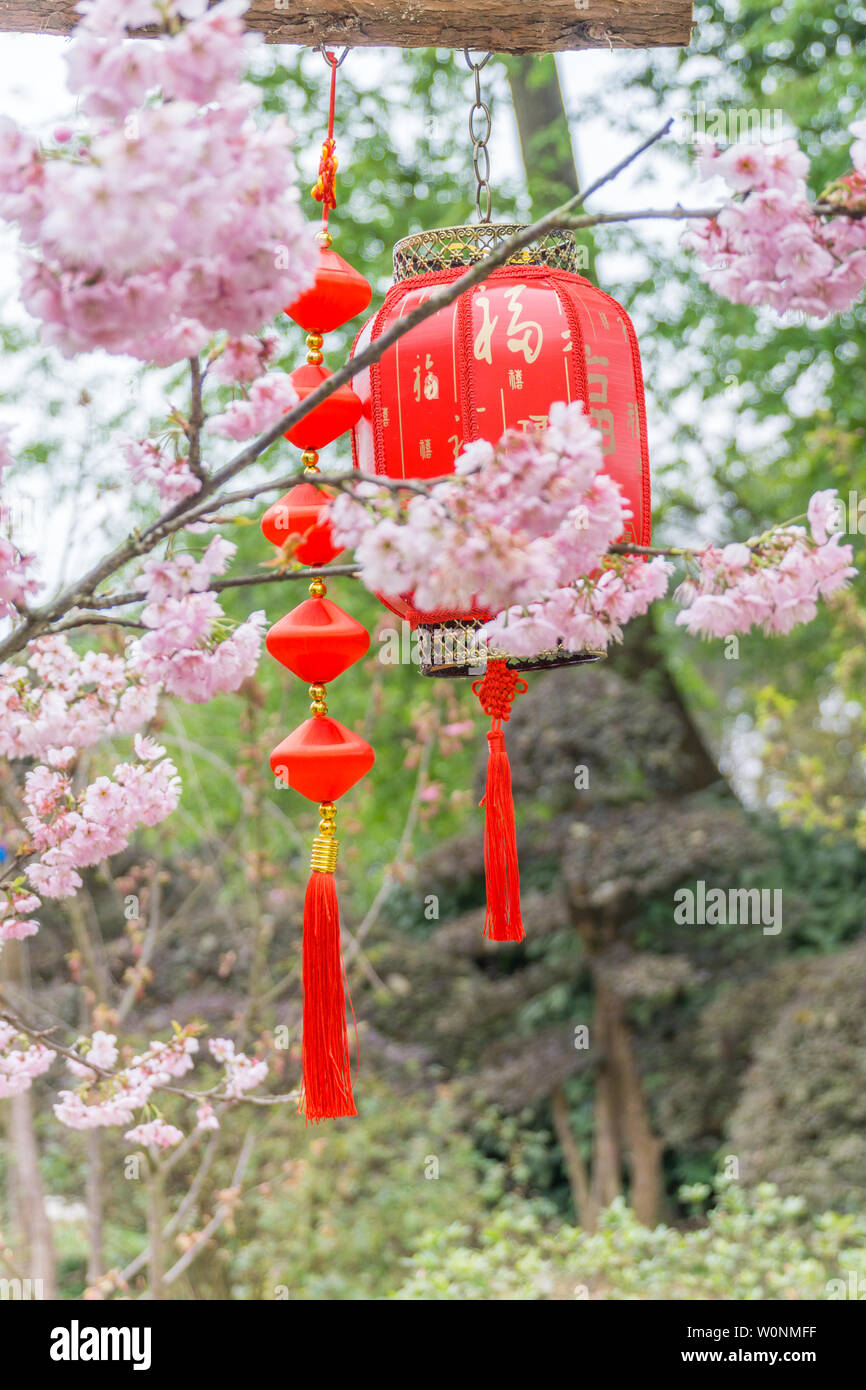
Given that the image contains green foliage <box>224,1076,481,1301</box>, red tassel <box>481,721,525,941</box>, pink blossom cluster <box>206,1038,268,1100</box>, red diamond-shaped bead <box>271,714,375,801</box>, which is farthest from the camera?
green foliage <box>224,1076,481,1301</box>

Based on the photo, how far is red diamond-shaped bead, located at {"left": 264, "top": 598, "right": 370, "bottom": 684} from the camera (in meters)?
1.69

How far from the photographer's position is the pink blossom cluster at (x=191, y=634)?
3.92 ft

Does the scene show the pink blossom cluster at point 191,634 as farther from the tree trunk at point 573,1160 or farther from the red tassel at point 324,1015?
the tree trunk at point 573,1160

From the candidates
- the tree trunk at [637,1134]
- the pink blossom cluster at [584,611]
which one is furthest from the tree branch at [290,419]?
the tree trunk at [637,1134]

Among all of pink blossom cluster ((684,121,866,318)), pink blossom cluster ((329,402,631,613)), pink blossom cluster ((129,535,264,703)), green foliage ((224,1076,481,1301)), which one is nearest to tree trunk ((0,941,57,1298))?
green foliage ((224,1076,481,1301))

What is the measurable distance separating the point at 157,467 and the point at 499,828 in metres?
0.80

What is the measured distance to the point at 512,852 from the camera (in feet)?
5.87

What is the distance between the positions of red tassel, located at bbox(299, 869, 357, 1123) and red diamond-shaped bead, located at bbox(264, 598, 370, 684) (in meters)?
0.29

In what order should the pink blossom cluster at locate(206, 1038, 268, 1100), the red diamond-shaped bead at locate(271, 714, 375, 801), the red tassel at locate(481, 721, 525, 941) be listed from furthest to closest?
the pink blossom cluster at locate(206, 1038, 268, 1100)
the red tassel at locate(481, 721, 525, 941)
the red diamond-shaped bead at locate(271, 714, 375, 801)

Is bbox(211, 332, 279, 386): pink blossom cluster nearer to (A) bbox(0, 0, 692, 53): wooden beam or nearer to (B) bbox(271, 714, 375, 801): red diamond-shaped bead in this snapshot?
(B) bbox(271, 714, 375, 801): red diamond-shaped bead

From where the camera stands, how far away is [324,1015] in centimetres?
162

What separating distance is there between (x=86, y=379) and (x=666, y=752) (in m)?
2.31

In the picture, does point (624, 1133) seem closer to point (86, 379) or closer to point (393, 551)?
point (86, 379)

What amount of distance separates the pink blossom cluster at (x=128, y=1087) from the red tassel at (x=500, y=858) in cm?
50
